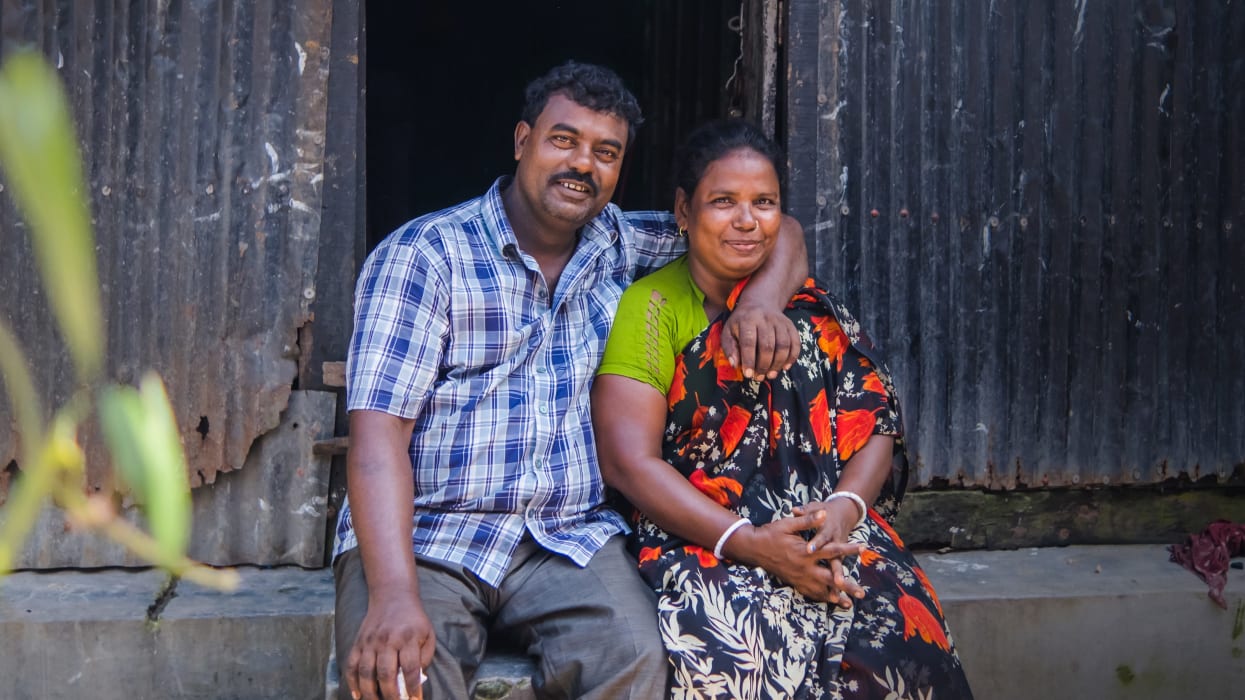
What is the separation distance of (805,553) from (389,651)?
0.86 m

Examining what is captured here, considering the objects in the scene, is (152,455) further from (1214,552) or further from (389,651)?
(1214,552)

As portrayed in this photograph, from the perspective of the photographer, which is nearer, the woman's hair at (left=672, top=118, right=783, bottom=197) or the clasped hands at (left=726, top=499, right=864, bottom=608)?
the clasped hands at (left=726, top=499, right=864, bottom=608)

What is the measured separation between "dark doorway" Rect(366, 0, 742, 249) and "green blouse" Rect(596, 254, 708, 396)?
2816 millimetres

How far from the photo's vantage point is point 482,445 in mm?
2543

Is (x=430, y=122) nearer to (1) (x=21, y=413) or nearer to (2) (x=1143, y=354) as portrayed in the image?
(1) (x=21, y=413)

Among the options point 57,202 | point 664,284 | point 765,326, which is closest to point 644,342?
point 664,284

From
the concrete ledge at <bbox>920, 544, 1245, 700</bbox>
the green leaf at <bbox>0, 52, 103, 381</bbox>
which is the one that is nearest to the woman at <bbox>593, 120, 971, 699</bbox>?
the concrete ledge at <bbox>920, 544, 1245, 700</bbox>

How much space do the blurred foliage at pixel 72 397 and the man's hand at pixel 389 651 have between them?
1130 mm

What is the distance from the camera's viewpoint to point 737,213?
2.67 m

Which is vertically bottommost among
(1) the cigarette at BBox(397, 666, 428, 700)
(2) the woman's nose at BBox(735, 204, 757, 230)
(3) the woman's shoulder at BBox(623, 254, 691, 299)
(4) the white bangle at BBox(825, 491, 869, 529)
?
(1) the cigarette at BBox(397, 666, 428, 700)

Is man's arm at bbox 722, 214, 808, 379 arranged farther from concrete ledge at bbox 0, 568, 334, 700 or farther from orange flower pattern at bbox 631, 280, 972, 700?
concrete ledge at bbox 0, 568, 334, 700

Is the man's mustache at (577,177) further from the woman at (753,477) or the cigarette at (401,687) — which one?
the cigarette at (401,687)

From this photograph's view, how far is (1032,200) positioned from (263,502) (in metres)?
2.42

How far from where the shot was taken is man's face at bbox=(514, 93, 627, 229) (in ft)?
8.73
